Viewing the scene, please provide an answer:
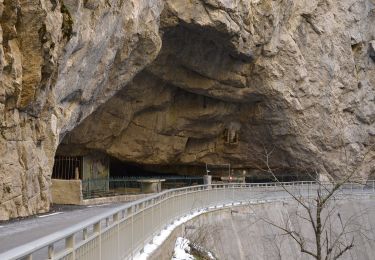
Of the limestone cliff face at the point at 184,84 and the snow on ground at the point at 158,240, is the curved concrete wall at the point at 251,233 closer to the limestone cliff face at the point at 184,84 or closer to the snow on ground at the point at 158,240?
the snow on ground at the point at 158,240

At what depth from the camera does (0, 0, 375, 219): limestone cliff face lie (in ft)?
50.9

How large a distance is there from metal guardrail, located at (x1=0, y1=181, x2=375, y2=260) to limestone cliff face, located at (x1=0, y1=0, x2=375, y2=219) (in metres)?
4.31

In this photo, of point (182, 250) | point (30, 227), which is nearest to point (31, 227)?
point (30, 227)

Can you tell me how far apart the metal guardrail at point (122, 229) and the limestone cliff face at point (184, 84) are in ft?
14.1

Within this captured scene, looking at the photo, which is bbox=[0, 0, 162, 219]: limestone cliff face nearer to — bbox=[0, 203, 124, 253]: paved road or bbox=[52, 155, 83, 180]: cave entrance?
bbox=[0, 203, 124, 253]: paved road

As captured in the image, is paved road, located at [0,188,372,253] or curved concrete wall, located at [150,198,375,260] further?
curved concrete wall, located at [150,198,375,260]

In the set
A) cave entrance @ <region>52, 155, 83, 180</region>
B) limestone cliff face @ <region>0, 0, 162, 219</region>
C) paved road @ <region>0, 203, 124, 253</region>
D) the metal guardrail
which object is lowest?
paved road @ <region>0, 203, 124, 253</region>

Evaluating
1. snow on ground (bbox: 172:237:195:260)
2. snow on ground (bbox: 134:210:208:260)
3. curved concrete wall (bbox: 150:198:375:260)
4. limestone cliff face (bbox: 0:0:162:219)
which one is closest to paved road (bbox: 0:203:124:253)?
limestone cliff face (bbox: 0:0:162:219)

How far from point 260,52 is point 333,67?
704cm

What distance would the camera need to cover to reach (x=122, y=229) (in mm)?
8711

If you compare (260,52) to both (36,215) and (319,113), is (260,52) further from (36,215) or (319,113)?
(36,215)

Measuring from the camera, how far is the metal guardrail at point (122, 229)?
4.65 metres

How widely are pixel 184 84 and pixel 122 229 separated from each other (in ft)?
76.0

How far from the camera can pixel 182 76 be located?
102 feet
